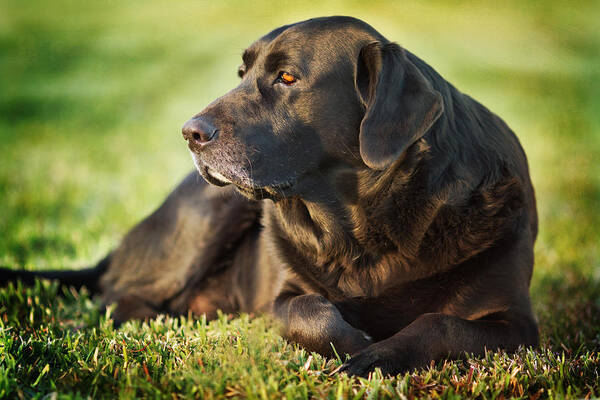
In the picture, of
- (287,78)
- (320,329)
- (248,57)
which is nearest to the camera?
(320,329)

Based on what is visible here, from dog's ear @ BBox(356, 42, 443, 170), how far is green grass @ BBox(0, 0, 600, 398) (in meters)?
0.89

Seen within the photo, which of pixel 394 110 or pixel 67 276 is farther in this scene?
pixel 67 276

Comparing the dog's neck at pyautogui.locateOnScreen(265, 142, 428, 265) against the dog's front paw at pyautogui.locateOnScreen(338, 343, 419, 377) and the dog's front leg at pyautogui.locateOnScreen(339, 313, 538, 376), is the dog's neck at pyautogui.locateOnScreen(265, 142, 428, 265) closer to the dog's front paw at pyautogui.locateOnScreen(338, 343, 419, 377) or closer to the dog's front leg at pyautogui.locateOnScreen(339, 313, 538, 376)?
the dog's front leg at pyautogui.locateOnScreen(339, 313, 538, 376)

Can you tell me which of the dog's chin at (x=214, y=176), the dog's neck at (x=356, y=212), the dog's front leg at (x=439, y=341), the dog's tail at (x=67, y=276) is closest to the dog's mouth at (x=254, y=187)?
the dog's chin at (x=214, y=176)

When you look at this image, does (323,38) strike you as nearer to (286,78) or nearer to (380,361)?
(286,78)

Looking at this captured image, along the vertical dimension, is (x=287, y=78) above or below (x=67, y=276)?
above

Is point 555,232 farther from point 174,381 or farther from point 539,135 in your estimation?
point 539,135

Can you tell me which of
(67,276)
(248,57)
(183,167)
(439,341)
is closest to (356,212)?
(439,341)

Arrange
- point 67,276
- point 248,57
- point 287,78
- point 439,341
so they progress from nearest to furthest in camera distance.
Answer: point 439,341, point 287,78, point 248,57, point 67,276

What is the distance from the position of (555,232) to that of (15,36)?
A: 14.8 m

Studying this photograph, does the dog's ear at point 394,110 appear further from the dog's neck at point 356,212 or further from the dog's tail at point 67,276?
the dog's tail at point 67,276

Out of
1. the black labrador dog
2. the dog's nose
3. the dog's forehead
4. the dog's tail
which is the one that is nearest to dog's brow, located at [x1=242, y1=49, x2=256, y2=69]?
the black labrador dog

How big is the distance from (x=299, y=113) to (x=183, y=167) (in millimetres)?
5806

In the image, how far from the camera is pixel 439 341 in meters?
2.52
